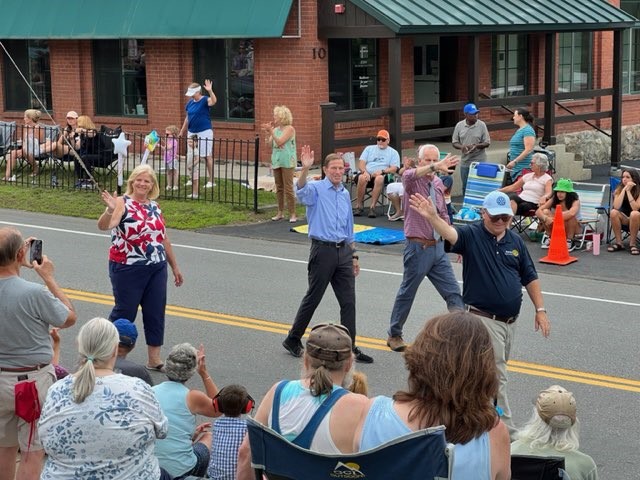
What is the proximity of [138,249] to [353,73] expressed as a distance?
1476 cm

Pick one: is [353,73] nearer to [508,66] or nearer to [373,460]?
[508,66]

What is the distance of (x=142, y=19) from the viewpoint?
24.5m

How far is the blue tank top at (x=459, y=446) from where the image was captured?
4641 mm

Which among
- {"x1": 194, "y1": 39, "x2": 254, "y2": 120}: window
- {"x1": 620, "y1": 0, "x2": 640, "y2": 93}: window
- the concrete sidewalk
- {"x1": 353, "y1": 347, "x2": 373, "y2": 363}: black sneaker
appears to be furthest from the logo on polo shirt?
{"x1": 620, "y1": 0, "x2": 640, "y2": 93}: window

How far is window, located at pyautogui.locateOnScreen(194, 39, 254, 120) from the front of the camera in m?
24.3

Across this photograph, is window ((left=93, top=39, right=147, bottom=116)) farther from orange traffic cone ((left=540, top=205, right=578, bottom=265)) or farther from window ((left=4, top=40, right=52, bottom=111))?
orange traffic cone ((left=540, top=205, right=578, bottom=265))

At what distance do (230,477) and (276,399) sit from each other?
190 centimetres

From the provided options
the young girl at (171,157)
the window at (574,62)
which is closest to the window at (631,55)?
the window at (574,62)

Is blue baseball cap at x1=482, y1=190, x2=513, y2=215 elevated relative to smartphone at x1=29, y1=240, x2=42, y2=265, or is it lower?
elevated

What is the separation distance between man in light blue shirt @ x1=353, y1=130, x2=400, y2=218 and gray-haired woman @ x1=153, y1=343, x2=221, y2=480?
12027 mm

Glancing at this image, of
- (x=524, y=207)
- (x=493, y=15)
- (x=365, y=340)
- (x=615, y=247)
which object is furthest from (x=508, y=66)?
(x=365, y=340)

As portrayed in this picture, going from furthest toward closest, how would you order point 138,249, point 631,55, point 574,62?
point 631,55 → point 574,62 → point 138,249

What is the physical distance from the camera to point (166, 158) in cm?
2084

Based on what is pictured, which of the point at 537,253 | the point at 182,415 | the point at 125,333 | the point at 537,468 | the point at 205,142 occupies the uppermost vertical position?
the point at 205,142
